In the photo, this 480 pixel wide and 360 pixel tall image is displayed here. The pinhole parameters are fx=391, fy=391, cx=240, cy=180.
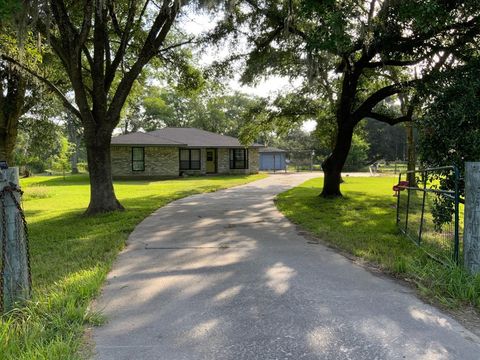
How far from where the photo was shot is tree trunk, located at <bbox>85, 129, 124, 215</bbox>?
10302mm

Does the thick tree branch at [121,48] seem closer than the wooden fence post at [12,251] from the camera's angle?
No

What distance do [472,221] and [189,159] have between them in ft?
87.5

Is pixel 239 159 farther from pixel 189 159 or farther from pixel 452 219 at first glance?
pixel 452 219

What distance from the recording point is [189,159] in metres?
30.1

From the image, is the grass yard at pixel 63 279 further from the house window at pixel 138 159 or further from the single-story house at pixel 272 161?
the single-story house at pixel 272 161

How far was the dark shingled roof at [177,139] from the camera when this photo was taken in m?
27.3

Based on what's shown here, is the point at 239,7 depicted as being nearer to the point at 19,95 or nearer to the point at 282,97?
the point at 282,97

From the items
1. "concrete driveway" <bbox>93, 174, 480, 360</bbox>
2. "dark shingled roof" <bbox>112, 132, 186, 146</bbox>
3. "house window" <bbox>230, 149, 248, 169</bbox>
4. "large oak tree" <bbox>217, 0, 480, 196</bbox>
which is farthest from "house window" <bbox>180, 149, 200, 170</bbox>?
"concrete driveway" <bbox>93, 174, 480, 360</bbox>

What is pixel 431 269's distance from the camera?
4586 mm

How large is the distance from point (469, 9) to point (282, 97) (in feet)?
31.3

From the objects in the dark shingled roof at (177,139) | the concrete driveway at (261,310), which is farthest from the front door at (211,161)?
the concrete driveway at (261,310)

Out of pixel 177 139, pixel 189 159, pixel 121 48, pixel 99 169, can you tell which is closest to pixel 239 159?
pixel 189 159

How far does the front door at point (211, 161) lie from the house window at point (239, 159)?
4.41 ft

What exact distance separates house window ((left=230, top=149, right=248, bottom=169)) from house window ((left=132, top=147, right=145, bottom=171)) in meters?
7.41
